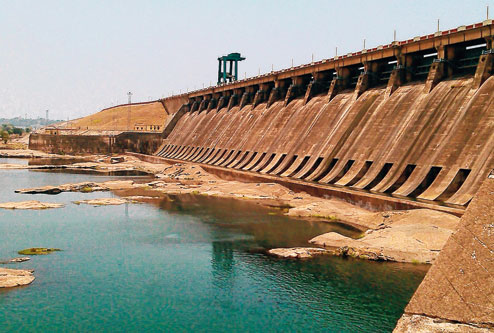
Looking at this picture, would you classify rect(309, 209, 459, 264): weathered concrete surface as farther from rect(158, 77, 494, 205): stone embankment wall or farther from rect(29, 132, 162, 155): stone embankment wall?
rect(29, 132, 162, 155): stone embankment wall

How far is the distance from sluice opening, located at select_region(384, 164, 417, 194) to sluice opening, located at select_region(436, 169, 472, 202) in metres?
5.74

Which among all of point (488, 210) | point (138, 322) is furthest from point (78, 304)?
point (488, 210)

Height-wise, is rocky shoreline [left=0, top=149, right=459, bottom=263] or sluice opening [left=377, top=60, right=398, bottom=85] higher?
sluice opening [left=377, top=60, right=398, bottom=85]

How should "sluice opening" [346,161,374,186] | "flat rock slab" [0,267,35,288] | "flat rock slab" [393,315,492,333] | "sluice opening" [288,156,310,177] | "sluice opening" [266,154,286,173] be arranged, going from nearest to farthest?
"flat rock slab" [393,315,492,333] → "flat rock slab" [0,267,35,288] → "sluice opening" [346,161,374,186] → "sluice opening" [288,156,310,177] → "sluice opening" [266,154,286,173]

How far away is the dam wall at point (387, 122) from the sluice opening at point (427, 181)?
0.09m

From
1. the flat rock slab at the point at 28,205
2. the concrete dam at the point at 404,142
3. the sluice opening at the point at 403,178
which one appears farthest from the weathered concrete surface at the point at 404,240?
the flat rock slab at the point at 28,205

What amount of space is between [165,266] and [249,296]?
25.3 feet

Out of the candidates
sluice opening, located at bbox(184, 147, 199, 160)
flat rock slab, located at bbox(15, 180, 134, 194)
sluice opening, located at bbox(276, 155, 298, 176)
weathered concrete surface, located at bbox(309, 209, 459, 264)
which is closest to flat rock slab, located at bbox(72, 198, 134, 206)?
flat rock slab, located at bbox(15, 180, 134, 194)

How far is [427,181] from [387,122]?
12.8 meters

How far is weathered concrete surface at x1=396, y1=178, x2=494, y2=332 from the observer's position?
784 inches

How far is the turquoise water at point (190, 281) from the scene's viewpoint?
79.2 feet

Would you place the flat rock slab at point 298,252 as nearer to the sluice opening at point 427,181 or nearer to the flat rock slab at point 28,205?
the sluice opening at point 427,181

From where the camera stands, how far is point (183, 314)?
25.0 metres

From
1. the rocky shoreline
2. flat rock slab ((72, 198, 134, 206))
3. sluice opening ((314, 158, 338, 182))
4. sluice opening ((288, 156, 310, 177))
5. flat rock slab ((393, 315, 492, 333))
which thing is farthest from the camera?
sluice opening ((288, 156, 310, 177))
